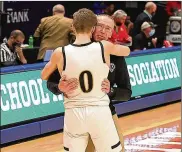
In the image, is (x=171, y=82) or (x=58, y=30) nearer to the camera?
(x=58, y=30)

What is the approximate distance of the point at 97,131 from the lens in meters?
4.32

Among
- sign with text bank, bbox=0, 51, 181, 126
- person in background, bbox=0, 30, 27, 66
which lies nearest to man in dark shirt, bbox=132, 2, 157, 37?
sign with text bank, bbox=0, 51, 181, 126

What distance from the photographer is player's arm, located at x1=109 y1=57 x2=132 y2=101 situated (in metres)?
4.77

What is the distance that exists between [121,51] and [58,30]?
19.7 ft

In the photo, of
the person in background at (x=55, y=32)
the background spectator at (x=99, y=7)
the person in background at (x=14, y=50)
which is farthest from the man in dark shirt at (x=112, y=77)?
the background spectator at (x=99, y=7)

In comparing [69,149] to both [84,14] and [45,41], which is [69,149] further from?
[45,41]

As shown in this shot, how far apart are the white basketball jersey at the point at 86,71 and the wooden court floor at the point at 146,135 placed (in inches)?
139

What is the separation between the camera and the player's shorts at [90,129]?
431 cm

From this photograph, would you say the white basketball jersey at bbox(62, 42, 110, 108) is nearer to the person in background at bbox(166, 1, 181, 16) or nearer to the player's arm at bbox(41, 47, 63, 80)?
the player's arm at bbox(41, 47, 63, 80)

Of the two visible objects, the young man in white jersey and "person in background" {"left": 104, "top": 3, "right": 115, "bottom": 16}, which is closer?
the young man in white jersey

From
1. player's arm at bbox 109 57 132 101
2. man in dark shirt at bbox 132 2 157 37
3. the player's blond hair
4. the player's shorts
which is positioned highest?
the player's blond hair

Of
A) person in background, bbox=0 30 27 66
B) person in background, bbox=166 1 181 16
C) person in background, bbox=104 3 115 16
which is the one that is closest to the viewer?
person in background, bbox=0 30 27 66

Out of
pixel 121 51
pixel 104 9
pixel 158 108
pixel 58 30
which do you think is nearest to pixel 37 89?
pixel 58 30

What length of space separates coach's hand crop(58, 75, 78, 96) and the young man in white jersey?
3cm
